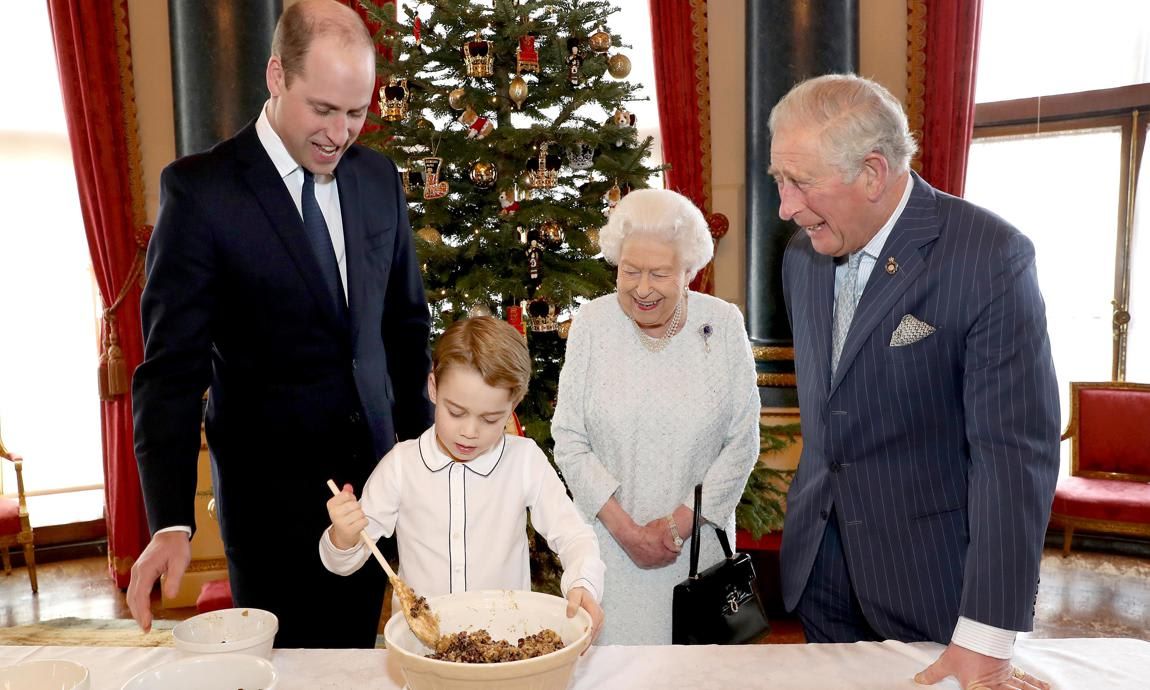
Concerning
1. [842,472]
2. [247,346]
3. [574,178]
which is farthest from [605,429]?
[574,178]

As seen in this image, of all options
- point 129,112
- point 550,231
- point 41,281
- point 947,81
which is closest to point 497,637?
point 550,231

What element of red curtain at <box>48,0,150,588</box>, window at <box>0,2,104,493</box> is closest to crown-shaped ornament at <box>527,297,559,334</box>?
red curtain at <box>48,0,150,588</box>

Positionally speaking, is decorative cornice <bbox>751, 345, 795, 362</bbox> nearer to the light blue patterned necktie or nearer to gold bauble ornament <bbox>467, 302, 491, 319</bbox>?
gold bauble ornament <bbox>467, 302, 491, 319</bbox>

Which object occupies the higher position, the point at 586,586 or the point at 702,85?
the point at 702,85

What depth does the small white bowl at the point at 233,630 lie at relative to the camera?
141 cm

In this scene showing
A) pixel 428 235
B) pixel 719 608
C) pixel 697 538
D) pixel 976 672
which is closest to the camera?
pixel 976 672

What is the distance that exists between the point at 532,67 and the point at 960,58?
3.05 metres

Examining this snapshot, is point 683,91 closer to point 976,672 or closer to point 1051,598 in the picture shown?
point 1051,598

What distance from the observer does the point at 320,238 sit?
75.2 inches

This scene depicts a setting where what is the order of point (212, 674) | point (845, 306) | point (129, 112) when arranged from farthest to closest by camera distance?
1. point (129, 112)
2. point (845, 306)
3. point (212, 674)

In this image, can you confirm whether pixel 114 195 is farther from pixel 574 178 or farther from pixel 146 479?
pixel 146 479

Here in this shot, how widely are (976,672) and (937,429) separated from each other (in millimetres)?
440

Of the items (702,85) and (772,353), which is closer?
(772,353)

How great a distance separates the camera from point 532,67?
11.1ft
